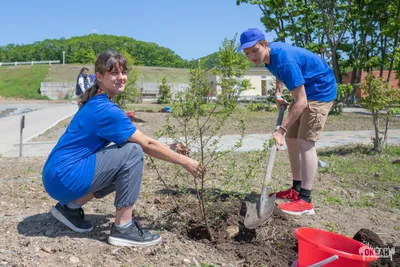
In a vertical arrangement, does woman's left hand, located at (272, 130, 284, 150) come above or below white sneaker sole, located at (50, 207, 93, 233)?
above

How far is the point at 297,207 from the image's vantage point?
12.5ft

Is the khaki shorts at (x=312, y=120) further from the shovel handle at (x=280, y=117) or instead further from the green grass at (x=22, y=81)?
the green grass at (x=22, y=81)

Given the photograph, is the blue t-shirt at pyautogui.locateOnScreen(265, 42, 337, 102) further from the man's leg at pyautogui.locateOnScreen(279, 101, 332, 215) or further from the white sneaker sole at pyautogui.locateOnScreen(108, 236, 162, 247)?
the white sneaker sole at pyautogui.locateOnScreen(108, 236, 162, 247)

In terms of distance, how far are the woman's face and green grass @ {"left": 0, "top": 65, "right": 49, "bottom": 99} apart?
39.6 meters

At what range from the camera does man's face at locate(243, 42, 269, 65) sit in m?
3.67

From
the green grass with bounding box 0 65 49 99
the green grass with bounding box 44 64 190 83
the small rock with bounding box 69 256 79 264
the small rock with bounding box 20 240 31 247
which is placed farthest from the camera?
the green grass with bounding box 44 64 190 83

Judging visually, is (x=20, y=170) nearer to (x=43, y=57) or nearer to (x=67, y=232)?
(x=67, y=232)

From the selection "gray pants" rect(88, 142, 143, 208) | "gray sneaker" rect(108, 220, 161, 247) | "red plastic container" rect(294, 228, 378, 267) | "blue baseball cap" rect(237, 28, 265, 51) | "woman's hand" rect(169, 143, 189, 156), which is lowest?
"gray sneaker" rect(108, 220, 161, 247)

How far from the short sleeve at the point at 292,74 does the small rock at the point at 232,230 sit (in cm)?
127

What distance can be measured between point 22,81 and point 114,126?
47.0 m

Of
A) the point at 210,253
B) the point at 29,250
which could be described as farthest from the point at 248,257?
the point at 29,250

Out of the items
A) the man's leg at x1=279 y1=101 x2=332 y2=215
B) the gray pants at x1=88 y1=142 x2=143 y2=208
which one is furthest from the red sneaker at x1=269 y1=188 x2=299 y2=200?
the gray pants at x1=88 y1=142 x2=143 y2=208

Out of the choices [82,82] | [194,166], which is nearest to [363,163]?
[194,166]

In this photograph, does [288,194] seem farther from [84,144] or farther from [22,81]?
[22,81]
